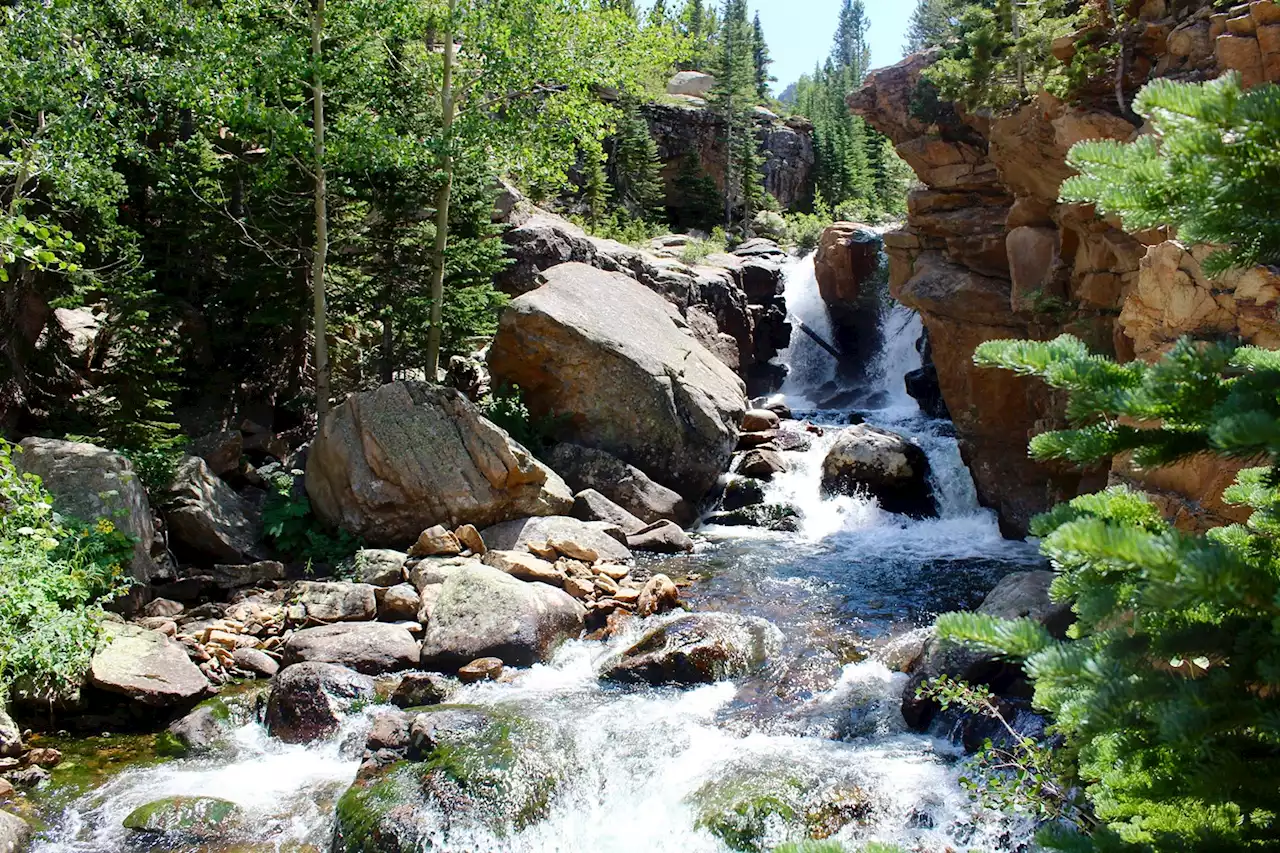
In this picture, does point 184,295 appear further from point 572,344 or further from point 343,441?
point 572,344

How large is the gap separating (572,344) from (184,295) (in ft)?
22.2

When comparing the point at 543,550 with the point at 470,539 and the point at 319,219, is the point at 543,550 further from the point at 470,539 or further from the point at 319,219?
the point at 319,219

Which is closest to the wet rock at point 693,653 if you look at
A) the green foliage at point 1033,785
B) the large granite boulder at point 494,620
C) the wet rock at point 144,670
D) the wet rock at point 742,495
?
the large granite boulder at point 494,620

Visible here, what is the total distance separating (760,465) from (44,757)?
12581 millimetres

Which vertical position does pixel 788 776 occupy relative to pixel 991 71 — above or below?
below

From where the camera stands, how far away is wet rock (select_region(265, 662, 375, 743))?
28.5 feet

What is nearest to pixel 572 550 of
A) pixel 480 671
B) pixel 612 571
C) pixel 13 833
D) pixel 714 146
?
pixel 612 571

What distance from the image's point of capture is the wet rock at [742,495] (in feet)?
56.8

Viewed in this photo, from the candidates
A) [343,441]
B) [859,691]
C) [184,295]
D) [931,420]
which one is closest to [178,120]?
[184,295]

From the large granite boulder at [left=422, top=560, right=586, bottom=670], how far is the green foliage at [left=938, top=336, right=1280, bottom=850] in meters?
8.01

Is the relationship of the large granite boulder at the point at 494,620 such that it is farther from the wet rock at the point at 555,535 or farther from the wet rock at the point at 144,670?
the wet rock at the point at 144,670

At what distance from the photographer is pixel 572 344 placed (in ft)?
55.0

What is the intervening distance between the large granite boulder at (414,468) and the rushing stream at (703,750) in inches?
109

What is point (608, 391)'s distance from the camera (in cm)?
1677
